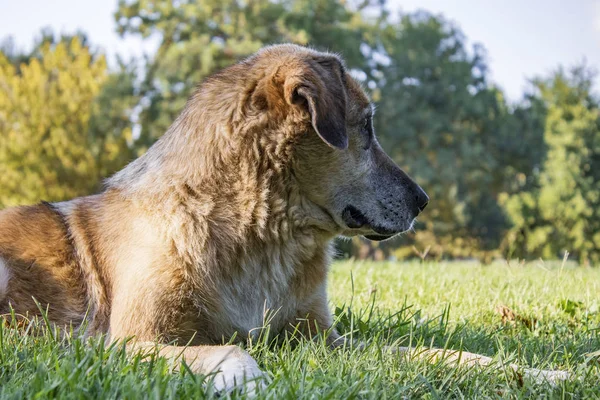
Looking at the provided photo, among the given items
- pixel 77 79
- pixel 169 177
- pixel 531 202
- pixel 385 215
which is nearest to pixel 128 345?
pixel 169 177

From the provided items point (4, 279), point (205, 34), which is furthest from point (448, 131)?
point (4, 279)

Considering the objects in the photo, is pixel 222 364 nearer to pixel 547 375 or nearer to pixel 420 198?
pixel 547 375

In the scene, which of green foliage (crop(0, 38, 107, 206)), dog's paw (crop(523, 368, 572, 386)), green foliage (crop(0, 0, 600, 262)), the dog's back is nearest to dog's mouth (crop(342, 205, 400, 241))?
dog's paw (crop(523, 368, 572, 386))

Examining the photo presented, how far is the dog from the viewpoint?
351cm

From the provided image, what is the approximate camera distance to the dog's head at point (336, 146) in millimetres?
3604

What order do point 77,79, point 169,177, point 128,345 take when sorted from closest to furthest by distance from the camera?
point 128,345 < point 169,177 < point 77,79

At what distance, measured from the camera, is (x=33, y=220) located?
4129 mm

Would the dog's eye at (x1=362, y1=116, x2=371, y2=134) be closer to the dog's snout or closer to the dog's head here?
the dog's head

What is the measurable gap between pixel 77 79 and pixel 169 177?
2674cm

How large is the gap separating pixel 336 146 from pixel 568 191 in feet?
117

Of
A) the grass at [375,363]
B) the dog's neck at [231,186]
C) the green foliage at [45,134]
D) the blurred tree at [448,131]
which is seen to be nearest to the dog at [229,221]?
the dog's neck at [231,186]

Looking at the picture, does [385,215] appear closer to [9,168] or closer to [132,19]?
[9,168]

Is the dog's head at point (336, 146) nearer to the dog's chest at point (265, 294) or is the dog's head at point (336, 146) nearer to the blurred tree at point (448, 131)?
the dog's chest at point (265, 294)

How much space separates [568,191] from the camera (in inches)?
1425
